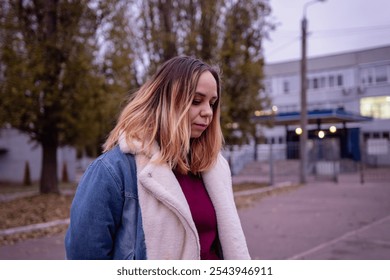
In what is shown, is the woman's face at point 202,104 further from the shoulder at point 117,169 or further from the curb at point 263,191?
the curb at point 263,191

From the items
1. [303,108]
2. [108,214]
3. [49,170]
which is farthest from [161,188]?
[303,108]

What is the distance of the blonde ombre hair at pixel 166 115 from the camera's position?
157cm

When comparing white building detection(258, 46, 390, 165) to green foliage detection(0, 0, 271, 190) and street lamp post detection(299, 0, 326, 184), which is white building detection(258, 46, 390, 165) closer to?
street lamp post detection(299, 0, 326, 184)

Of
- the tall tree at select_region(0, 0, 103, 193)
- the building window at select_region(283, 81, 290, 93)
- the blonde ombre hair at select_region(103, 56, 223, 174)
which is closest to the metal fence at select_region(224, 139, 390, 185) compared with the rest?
the building window at select_region(283, 81, 290, 93)

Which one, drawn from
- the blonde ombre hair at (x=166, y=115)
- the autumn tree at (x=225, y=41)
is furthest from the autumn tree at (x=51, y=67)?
the blonde ombre hair at (x=166, y=115)

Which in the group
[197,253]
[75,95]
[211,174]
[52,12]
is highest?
[52,12]

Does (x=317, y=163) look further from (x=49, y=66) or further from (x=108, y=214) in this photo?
(x=108, y=214)

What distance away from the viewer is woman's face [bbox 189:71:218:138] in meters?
1.68

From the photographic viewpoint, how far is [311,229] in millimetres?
6938

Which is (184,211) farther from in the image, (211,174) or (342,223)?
(342,223)

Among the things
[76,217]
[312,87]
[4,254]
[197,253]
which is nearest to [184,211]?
[197,253]

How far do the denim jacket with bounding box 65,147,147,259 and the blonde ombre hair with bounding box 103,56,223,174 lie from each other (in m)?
0.09

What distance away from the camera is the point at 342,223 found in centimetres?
745

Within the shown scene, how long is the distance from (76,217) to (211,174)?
0.57 metres
